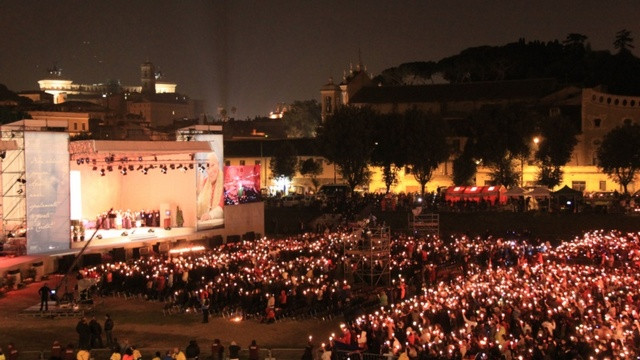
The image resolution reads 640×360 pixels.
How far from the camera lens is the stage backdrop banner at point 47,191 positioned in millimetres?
24578

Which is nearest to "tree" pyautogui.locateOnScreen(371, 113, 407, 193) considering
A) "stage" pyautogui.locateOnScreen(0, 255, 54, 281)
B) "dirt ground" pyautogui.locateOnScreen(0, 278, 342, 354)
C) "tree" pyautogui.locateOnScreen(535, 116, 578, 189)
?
"tree" pyautogui.locateOnScreen(535, 116, 578, 189)

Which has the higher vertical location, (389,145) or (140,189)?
(389,145)

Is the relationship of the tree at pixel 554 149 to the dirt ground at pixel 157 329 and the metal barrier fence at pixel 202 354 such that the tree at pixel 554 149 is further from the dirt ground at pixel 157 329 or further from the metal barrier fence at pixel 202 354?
the metal barrier fence at pixel 202 354

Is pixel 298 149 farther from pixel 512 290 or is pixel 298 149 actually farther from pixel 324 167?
pixel 512 290

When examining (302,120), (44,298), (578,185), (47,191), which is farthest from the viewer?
(302,120)

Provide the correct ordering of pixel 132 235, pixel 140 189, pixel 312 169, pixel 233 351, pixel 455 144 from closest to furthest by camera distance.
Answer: pixel 233 351 < pixel 132 235 < pixel 140 189 < pixel 455 144 < pixel 312 169

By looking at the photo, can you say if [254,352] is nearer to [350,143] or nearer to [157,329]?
[157,329]

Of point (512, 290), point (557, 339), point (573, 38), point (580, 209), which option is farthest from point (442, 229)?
point (573, 38)

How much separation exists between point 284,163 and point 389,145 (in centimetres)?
1223

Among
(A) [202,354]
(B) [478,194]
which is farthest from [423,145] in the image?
(A) [202,354]

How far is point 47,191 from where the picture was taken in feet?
82.2

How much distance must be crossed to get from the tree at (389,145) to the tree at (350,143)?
0.61 metres

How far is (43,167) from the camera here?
2497 centimetres

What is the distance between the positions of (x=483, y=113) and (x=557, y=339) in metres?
34.5
